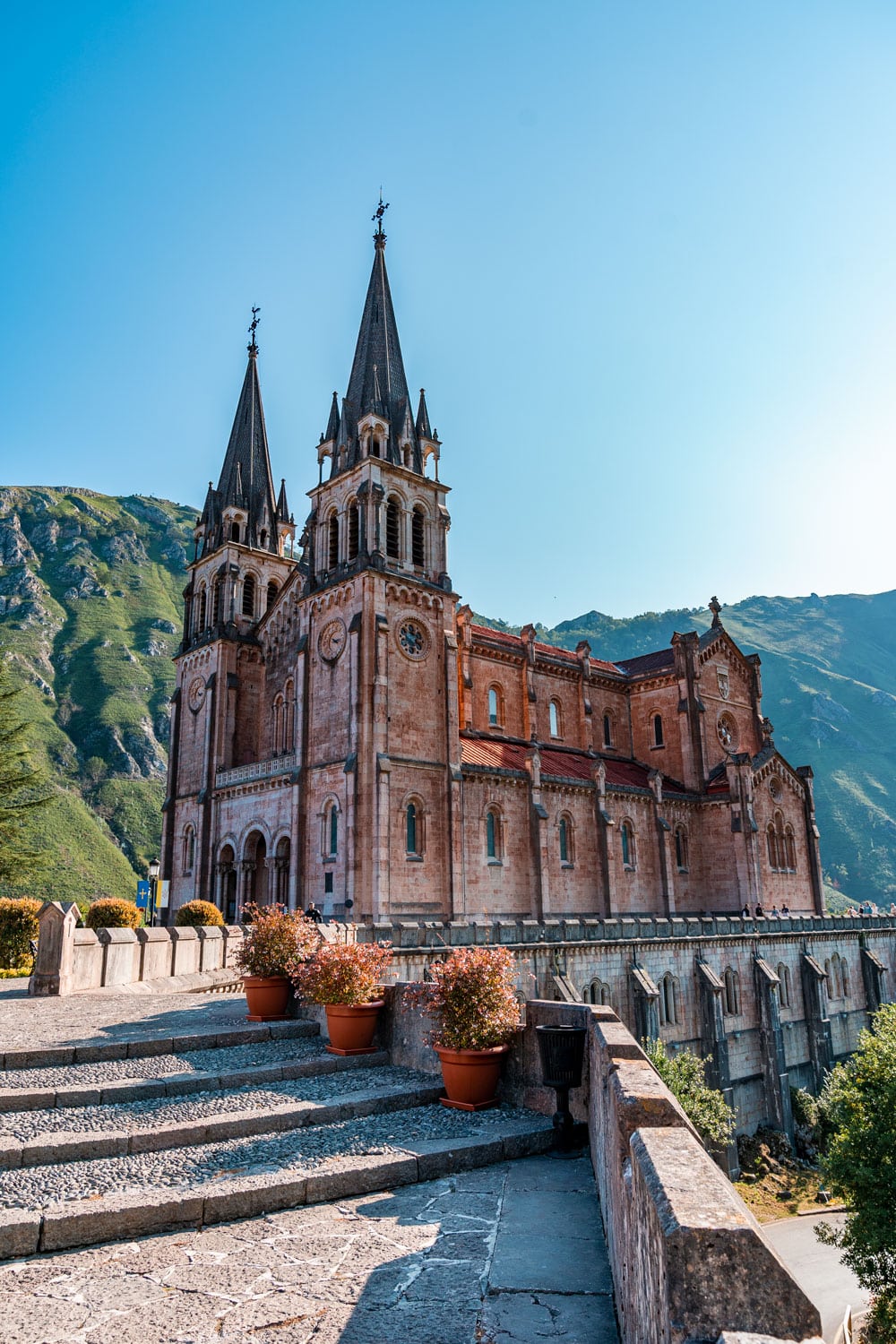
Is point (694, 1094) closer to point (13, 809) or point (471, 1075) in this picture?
point (471, 1075)

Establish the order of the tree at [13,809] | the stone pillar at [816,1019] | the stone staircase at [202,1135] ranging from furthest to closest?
the tree at [13,809], the stone pillar at [816,1019], the stone staircase at [202,1135]

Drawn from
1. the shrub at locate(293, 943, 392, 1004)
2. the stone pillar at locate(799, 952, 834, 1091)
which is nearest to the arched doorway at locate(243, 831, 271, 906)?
the stone pillar at locate(799, 952, 834, 1091)

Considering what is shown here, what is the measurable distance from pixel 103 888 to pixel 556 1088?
261 feet

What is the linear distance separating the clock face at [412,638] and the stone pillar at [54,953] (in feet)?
63.1

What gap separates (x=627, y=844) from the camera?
4288 centimetres

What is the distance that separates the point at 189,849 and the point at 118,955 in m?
22.3

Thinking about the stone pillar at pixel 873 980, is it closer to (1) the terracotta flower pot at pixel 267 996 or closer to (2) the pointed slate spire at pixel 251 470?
(2) the pointed slate spire at pixel 251 470

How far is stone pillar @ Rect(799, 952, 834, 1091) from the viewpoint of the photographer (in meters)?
38.1

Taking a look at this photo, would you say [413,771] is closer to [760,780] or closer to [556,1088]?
[760,780]

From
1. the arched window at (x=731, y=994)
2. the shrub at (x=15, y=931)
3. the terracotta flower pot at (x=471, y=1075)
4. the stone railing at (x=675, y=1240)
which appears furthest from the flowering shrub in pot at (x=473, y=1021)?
the arched window at (x=731, y=994)

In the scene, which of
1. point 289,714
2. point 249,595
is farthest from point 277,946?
point 249,595

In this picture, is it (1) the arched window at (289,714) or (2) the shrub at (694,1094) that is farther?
(1) the arched window at (289,714)

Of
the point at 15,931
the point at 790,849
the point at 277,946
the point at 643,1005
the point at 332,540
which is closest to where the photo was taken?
the point at 277,946

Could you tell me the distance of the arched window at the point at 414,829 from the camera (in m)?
33.6
